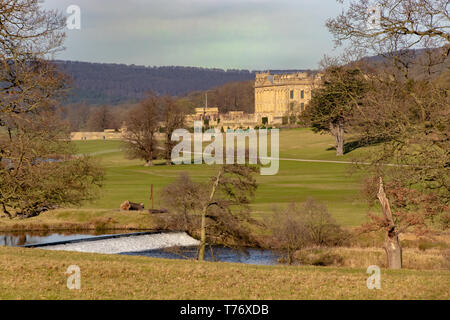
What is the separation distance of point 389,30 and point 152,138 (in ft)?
225

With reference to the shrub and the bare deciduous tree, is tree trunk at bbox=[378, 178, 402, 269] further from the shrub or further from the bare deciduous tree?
the bare deciduous tree

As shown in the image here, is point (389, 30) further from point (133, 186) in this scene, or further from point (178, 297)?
point (133, 186)

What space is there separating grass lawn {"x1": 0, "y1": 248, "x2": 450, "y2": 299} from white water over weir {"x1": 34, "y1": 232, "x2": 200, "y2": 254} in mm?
16089

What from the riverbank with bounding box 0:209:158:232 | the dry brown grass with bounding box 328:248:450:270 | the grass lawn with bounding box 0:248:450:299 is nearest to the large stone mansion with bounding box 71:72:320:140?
the riverbank with bounding box 0:209:158:232

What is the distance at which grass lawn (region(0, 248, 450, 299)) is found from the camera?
36.3 ft

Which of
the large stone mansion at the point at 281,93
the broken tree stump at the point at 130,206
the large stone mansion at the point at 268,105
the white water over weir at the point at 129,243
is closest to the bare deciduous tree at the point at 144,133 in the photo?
the broken tree stump at the point at 130,206

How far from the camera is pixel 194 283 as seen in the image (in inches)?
474

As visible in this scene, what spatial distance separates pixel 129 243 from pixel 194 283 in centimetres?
2032

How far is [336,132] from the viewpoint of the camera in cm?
7694

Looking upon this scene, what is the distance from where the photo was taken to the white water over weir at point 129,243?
30.1 meters

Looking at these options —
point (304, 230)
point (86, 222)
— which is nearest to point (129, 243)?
point (86, 222)

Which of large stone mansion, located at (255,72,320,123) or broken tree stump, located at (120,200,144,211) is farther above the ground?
large stone mansion, located at (255,72,320,123)

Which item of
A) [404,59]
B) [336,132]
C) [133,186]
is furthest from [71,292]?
[336,132]

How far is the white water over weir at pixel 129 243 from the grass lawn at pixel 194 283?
52.8ft
